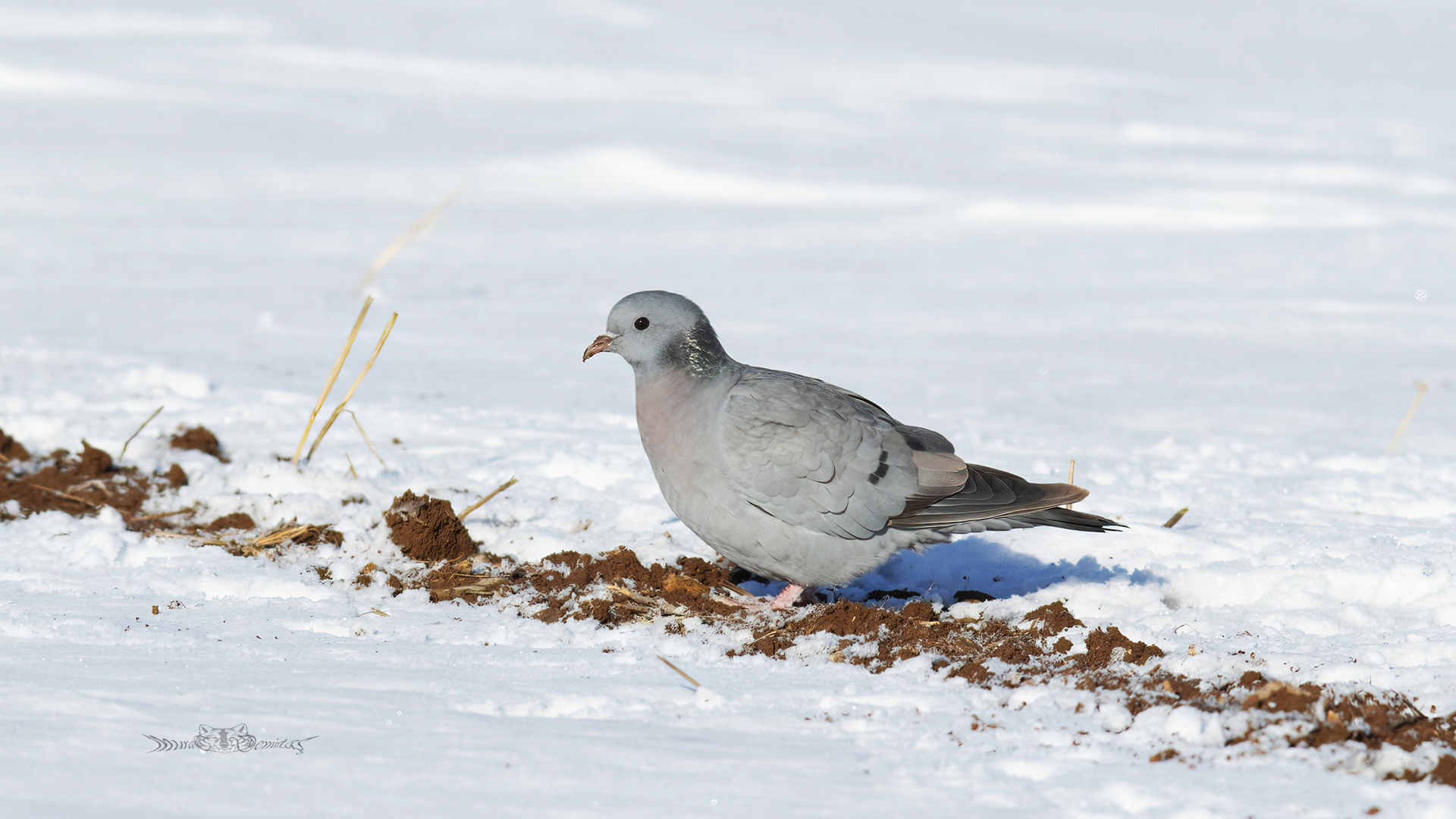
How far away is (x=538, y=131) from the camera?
18.2m

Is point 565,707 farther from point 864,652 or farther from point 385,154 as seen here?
point 385,154

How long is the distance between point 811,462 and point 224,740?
5.98ft

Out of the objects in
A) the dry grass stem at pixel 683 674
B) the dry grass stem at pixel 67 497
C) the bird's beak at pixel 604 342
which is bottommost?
the dry grass stem at pixel 67 497

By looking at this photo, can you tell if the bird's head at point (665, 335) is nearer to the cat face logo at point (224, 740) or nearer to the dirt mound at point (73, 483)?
the cat face logo at point (224, 740)

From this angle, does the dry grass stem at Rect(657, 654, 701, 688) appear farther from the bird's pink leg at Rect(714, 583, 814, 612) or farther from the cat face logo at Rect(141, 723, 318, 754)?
the cat face logo at Rect(141, 723, 318, 754)

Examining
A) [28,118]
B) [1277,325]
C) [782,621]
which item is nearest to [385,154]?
[28,118]

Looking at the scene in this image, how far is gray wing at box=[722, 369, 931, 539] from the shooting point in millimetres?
3863

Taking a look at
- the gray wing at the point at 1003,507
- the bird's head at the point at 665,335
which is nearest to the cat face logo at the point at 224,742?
the bird's head at the point at 665,335

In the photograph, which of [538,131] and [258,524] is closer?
[258,524]

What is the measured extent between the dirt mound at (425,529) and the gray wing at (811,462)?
1.07 meters

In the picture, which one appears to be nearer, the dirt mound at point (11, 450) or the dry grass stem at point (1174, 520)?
the dry grass stem at point (1174, 520)

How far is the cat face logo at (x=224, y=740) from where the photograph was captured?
8.75ft

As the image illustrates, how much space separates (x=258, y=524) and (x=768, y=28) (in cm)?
2542

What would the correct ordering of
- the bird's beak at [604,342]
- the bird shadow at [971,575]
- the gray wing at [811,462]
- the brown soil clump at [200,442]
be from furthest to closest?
the brown soil clump at [200,442] < the bird shadow at [971,575] < the bird's beak at [604,342] < the gray wing at [811,462]
